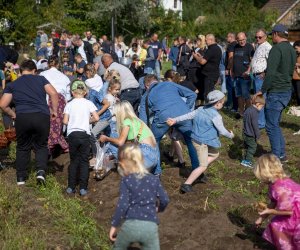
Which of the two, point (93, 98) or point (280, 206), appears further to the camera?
point (93, 98)

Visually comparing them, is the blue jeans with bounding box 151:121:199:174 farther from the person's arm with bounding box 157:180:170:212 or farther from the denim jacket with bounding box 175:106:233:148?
the person's arm with bounding box 157:180:170:212

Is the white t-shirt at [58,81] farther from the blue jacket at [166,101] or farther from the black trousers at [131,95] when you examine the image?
the blue jacket at [166,101]

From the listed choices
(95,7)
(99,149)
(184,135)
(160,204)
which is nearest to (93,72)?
(99,149)

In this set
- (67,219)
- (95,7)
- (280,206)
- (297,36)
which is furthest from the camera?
(95,7)

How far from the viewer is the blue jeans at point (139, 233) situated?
402 centimetres

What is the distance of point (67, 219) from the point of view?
5.64 m

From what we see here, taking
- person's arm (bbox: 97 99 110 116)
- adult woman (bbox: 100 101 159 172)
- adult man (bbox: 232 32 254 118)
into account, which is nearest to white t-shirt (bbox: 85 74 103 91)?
person's arm (bbox: 97 99 110 116)

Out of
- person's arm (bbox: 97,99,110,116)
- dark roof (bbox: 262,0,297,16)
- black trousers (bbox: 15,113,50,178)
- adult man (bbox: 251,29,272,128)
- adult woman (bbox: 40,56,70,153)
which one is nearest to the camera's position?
black trousers (bbox: 15,113,50,178)

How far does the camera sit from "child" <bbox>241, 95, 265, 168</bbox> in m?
7.81

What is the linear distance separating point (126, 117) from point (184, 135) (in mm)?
1386

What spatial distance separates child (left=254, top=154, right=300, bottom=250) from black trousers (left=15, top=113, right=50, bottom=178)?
3.28m

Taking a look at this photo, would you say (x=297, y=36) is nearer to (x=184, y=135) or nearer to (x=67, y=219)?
(x=184, y=135)

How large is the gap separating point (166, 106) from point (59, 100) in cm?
260

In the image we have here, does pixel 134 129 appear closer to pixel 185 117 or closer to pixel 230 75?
pixel 185 117
